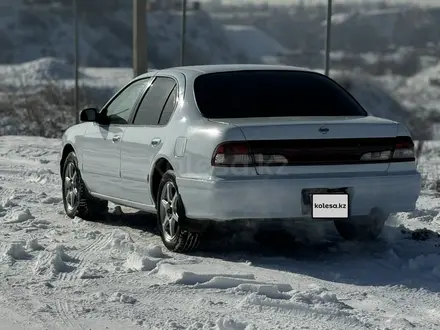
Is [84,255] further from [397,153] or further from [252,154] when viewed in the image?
[397,153]

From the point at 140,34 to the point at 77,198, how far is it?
13.1 metres

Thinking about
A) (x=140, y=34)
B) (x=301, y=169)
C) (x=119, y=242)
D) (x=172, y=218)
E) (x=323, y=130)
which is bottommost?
(x=140, y=34)

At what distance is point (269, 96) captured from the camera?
9352mm

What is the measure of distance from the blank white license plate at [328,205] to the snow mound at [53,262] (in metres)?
1.78

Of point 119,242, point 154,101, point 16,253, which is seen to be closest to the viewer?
point 16,253

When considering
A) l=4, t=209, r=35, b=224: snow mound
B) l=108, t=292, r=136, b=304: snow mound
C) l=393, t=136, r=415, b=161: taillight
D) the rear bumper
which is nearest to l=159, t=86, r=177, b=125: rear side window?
the rear bumper

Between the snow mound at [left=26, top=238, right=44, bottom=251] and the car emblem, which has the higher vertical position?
the car emblem

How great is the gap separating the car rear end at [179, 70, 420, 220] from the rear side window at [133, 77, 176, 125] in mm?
805

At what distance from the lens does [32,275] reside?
802 centimetres

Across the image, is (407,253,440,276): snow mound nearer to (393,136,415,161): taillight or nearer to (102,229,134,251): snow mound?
(393,136,415,161): taillight

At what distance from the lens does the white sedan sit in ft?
27.2

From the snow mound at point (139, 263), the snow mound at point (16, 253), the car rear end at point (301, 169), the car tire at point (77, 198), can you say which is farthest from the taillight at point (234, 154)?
the car tire at point (77, 198)

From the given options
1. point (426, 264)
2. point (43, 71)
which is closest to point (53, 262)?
point (426, 264)

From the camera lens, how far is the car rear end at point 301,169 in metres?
8.28
